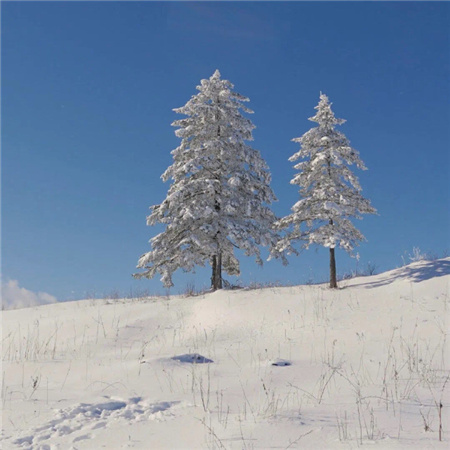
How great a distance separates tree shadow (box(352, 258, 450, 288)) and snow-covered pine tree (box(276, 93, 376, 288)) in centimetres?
199

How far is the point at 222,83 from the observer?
890 inches

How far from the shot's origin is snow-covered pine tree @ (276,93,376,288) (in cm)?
1867

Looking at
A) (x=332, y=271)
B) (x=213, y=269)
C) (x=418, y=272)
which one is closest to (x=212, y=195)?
(x=213, y=269)

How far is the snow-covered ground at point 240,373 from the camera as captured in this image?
4.30 meters

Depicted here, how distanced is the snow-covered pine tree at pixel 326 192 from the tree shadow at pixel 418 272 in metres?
1.99

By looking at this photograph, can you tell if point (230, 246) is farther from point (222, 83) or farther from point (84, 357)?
point (84, 357)

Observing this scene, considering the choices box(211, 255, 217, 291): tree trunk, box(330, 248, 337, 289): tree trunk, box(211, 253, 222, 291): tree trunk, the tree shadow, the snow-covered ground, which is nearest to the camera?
the snow-covered ground

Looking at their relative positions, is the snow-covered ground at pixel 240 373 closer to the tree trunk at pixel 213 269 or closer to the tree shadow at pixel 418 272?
the tree shadow at pixel 418 272

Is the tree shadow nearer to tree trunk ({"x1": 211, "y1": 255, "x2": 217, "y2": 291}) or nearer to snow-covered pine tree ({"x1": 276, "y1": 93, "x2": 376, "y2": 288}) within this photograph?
snow-covered pine tree ({"x1": 276, "y1": 93, "x2": 376, "y2": 288})

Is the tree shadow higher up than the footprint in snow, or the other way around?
the tree shadow

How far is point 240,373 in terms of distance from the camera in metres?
7.29

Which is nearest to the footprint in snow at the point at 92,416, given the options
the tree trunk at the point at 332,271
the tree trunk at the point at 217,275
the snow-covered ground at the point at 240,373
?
the snow-covered ground at the point at 240,373

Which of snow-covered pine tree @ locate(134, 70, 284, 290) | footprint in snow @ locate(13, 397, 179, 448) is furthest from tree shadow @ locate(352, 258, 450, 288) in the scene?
footprint in snow @ locate(13, 397, 179, 448)

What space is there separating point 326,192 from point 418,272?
5234mm
